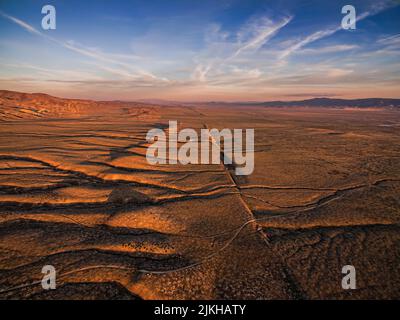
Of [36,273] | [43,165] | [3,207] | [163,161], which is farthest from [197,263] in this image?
[43,165]

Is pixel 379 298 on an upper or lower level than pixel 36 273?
lower

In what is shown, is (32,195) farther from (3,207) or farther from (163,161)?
(163,161)

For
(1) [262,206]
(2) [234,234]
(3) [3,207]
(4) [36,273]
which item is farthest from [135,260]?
(3) [3,207]

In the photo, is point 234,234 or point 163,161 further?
point 163,161
